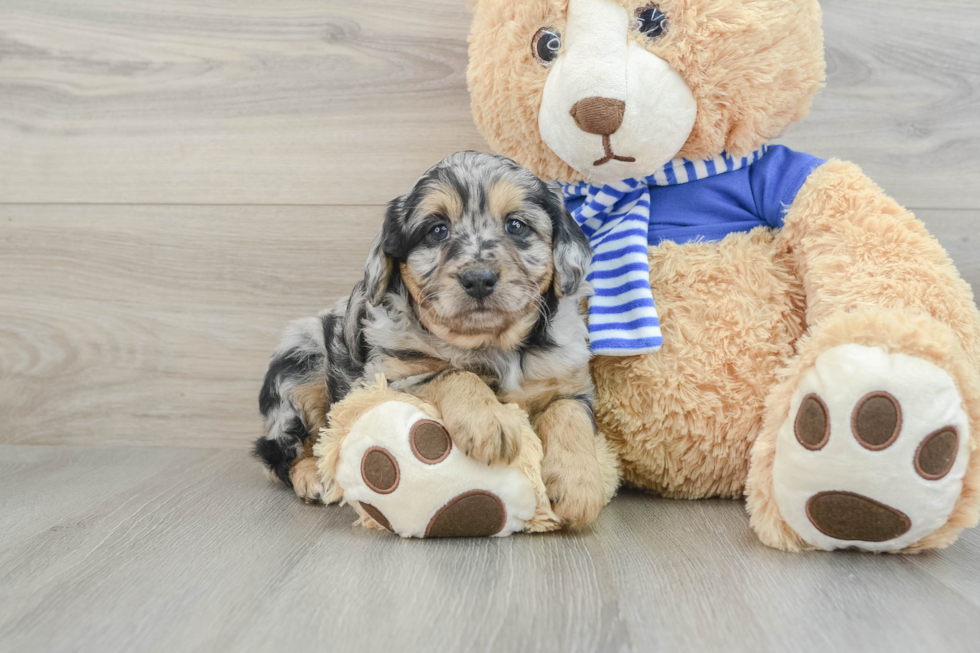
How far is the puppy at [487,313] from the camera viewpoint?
5.01ft

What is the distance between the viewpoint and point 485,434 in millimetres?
1425

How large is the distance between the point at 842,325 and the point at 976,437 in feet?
0.96

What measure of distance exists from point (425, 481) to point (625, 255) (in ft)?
2.37

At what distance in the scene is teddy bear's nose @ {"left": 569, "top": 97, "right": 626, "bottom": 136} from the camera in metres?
1.58

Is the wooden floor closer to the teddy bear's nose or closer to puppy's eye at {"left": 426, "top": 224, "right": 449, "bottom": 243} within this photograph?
puppy's eye at {"left": 426, "top": 224, "right": 449, "bottom": 243}

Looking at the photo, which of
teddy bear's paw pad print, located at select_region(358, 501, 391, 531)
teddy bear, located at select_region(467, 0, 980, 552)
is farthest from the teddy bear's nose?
teddy bear's paw pad print, located at select_region(358, 501, 391, 531)

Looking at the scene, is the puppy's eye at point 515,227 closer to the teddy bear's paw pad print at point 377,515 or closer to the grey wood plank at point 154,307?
the teddy bear's paw pad print at point 377,515

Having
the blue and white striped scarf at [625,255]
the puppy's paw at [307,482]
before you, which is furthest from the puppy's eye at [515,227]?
the puppy's paw at [307,482]

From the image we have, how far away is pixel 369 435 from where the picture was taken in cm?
148

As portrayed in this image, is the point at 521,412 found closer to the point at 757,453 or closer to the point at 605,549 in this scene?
the point at 605,549

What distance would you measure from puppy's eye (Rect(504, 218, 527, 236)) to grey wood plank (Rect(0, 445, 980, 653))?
688 mm

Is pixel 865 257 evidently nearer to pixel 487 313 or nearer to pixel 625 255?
pixel 625 255

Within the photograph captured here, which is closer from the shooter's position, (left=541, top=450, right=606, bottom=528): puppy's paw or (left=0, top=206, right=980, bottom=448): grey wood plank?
(left=541, top=450, right=606, bottom=528): puppy's paw

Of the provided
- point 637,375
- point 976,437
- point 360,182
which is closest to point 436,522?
point 637,375
